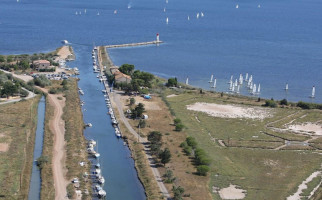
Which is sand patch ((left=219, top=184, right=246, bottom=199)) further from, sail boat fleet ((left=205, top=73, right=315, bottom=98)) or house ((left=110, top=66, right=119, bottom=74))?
house ((left=110, top=66, right=119, bottom=74))

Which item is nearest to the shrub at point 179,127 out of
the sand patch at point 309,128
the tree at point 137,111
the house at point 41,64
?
the tree at point 137,111

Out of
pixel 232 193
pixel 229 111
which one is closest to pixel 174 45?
pixel 229 111

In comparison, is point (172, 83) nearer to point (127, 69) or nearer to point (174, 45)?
point (127, 69)

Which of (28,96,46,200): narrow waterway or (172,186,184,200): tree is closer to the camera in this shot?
(172,186,184,200): tree

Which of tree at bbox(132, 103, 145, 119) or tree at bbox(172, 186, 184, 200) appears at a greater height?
tree at bbox(132, 103, 145, 119)

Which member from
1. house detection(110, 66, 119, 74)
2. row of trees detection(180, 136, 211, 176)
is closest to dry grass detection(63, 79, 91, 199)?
row of trees detection(180, 136, 211, 176)

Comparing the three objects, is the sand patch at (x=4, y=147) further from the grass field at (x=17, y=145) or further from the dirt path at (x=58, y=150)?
the dirt path at (x=58, y=150)
